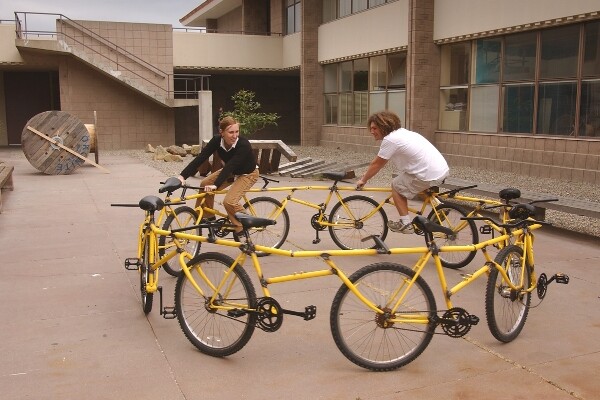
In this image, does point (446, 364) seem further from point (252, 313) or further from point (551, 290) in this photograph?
point (551, 290)

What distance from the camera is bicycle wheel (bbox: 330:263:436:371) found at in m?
3.98

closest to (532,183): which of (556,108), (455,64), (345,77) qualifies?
(556,108)

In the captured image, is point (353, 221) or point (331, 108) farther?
point (331, 108)

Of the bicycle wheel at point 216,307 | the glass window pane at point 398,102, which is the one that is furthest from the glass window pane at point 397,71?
the bicycle wheel at point 216,307

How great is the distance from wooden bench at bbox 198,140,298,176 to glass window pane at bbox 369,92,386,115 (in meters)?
6.25

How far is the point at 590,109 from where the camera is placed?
520 inches

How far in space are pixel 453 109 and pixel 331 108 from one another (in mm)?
7876

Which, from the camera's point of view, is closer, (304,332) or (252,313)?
(252,313)

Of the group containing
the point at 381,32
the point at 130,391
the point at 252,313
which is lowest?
the point at 130,391

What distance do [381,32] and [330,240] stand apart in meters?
13.6

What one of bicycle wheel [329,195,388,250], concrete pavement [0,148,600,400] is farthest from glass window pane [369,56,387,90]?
concrete pavement [0,148,600,400]

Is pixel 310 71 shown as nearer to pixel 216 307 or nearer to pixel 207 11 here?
pixel 207 11

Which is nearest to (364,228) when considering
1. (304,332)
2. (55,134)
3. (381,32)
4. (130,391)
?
(304,332)

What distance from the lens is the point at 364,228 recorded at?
7453mm
